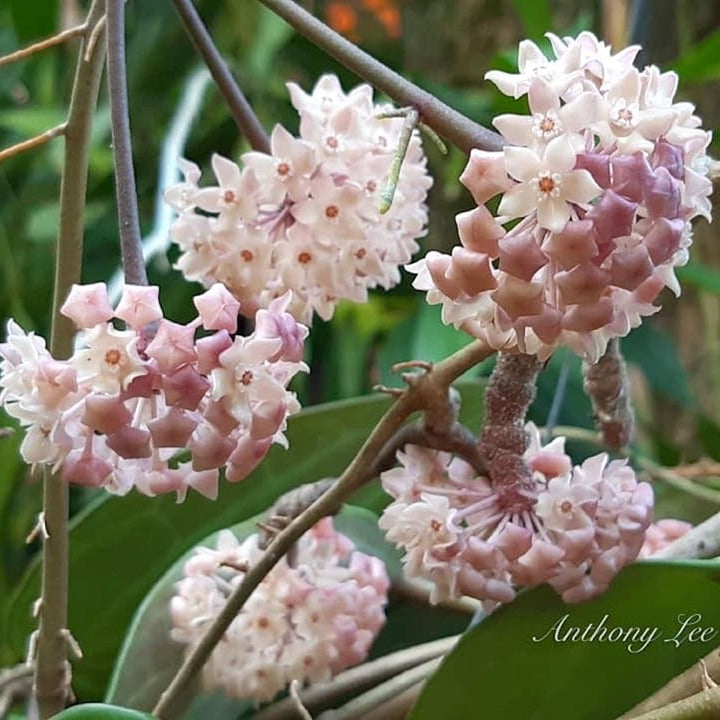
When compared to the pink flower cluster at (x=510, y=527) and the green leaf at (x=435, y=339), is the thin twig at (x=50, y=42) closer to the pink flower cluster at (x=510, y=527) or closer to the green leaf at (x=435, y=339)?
the pink flower cluster at (x=510, y=527)

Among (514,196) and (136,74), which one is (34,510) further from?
(514,196)

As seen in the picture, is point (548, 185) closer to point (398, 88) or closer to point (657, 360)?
point (398, 88)

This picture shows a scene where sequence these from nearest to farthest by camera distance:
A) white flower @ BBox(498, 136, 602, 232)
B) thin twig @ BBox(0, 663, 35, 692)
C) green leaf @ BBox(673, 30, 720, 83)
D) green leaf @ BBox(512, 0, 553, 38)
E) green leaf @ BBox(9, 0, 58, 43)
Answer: white flower @ BBox(498, 136, 602, 232), thin twig @ BBox(0, 663, 35, 692), green leaf @ BBox(673, 30, 720, 83), green leaf @ BBox(512, 0, 553, 38), green leaf @ BBox(9, 0, 58, 43)

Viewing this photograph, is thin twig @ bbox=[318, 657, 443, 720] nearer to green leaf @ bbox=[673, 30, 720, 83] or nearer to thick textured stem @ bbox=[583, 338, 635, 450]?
thick textured stem @ bbox=[583, 338, 635, 450]

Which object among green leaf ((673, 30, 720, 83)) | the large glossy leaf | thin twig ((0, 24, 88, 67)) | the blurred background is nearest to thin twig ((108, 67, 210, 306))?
the blurred background

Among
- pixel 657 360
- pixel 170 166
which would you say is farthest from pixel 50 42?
pixel 657 360

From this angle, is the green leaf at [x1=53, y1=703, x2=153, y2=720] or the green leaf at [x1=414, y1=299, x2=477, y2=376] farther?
the green leaf at [x1=414, y1=299, x2=477, y2=376]

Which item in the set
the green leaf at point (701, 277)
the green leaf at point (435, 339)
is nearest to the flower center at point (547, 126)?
the green leaf at point (435, 339)
